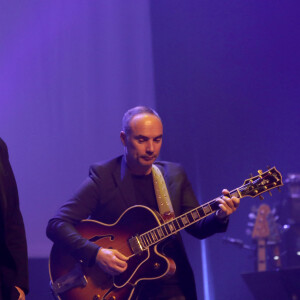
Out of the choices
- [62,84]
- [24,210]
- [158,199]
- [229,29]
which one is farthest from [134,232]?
[229,29]

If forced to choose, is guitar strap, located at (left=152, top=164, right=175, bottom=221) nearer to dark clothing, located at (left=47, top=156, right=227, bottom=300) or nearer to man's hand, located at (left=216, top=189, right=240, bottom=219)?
dark clothing, located at (left=47, top=156, right=227, bottom=300)

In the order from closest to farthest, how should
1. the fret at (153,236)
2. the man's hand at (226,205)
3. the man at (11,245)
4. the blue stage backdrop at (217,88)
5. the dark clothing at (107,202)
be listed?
the man at (11,245) → the man's hand at (226,205) → the fret at (153,236) → the dark clothing at (107,202) → the blue stage backdrop at (217,88)

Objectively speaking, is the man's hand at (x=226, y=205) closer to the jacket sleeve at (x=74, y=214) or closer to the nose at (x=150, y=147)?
the nose at (x=150, y=147)

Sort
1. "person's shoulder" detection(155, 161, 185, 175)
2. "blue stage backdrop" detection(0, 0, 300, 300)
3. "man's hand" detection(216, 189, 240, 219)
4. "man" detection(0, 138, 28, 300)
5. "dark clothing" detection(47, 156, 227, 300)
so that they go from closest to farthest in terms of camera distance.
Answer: "man" detection(0, 138, 28, 300) → "man's hand" detection(216, 189, 240, 219) → "dark clothing" detection(47, 156, 227, 300) → "person's shoulder" detection(155, 161, 185, 175) → "blue stage backdrop" detection(0, 0, 300, 300)

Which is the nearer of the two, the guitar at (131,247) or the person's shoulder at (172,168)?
the guitar at (131,247)

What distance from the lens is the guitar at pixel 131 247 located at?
10.5 feet

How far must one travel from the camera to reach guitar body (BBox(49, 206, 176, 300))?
3193 mm

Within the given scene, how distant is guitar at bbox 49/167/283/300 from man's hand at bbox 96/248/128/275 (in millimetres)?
54

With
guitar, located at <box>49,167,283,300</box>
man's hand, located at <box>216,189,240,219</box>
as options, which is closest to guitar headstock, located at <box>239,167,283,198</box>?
guitar, located at <box>49,167,283,300</box>

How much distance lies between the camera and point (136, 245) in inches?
128

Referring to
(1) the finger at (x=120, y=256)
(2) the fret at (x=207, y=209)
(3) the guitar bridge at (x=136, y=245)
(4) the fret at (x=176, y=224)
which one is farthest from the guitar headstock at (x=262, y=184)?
(1) the finger at (x=120, y=256)

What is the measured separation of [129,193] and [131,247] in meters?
0.35

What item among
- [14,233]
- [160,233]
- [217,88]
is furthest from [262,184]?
[217,88]

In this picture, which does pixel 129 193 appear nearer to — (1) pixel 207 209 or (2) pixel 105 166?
(2) pixel 105 166
